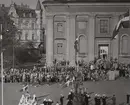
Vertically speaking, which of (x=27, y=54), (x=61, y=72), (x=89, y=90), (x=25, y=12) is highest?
(x=25, y=12)

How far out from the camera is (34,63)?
4410mm

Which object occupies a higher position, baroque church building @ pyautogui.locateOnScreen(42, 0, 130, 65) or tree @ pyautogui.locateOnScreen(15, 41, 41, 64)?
baroque church building @ pyautogui.locateOnScreen(42, 0, 130, 65)

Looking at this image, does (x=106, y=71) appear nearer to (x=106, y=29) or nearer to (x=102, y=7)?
(x=106, y=29)

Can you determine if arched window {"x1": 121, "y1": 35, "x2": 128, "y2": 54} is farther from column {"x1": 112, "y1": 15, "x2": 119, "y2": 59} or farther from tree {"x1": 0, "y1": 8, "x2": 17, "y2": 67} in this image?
tree {"x1": 0, "y1": 8, "x2": 17, "y2": 67}

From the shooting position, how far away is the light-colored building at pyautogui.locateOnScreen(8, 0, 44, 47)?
4332 millimetres

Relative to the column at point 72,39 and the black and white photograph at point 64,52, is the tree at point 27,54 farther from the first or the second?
the column at point 72,39

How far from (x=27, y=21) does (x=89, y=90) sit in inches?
49.4

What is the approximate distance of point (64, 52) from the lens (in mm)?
4410

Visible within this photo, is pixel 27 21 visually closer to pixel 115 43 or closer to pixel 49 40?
pixel 49 40

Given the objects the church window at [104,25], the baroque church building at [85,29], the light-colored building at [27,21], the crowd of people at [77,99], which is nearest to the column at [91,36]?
the baroque church building at [85,29]

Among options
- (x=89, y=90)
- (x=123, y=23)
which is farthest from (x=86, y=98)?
(x=123, y=23)

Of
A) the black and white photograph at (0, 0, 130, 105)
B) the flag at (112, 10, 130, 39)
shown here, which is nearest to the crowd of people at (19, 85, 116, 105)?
the black and white photograph at (0, 0, 130, 105)

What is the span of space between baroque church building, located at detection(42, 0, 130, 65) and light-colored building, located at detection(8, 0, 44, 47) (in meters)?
0.11

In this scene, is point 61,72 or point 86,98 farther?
point 61,72
